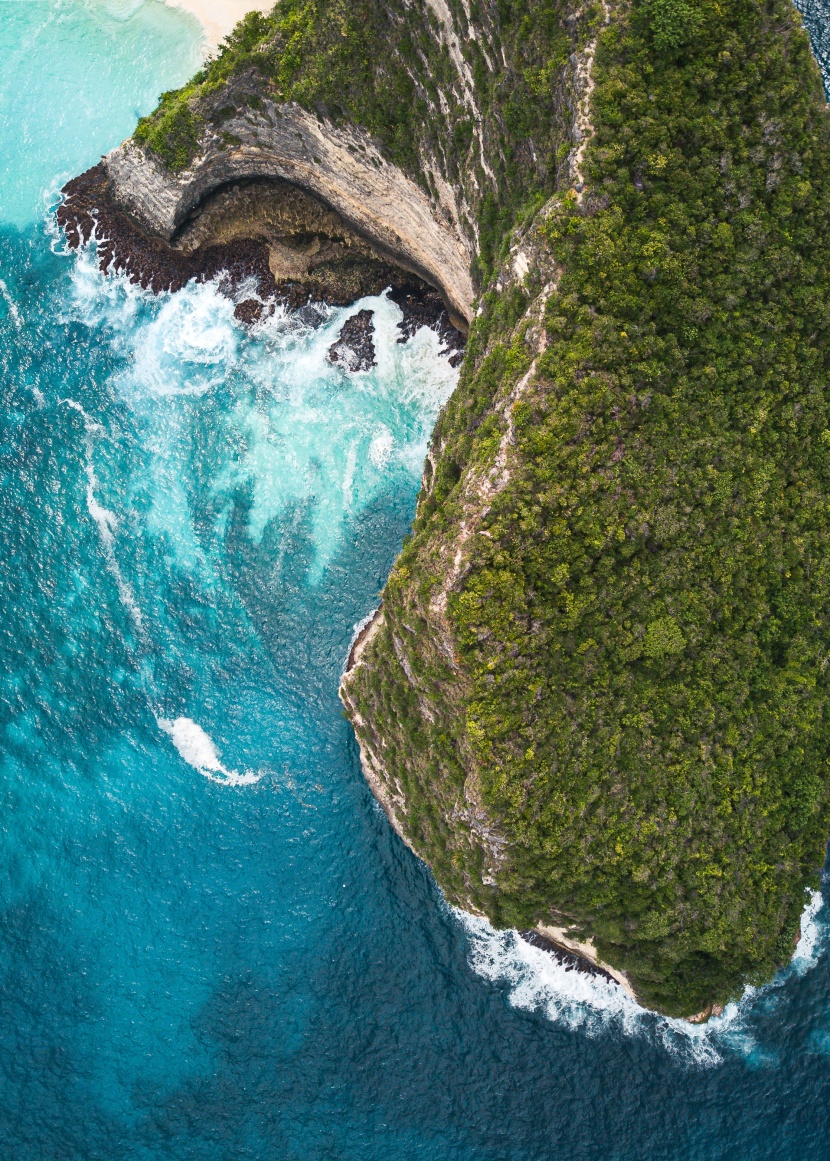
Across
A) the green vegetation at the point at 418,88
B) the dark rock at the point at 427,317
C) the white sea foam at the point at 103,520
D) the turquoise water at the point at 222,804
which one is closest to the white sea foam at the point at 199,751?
the turquoise water at the point at 222,804

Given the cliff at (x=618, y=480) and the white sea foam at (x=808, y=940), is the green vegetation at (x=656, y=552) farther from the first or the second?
the white sea foam at (x=808, y=940)

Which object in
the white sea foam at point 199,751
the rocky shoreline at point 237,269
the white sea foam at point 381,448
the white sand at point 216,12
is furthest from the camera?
the white sand at point 216,12

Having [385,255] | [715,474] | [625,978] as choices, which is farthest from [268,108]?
[625,978]

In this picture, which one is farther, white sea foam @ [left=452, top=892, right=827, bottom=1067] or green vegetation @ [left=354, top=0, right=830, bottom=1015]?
white sea foam @ [left=452, top=892, right=827, bottom=1067]

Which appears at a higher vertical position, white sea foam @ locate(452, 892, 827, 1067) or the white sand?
the white sand

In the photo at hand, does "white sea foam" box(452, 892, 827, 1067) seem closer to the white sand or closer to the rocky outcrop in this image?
the rocky outcrop

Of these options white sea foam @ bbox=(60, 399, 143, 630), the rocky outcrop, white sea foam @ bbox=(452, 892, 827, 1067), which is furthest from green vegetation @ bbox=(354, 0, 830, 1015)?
white sea foam @ bbox=(60, 399, 143, 630)

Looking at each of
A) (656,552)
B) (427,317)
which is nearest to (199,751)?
(656,552)
